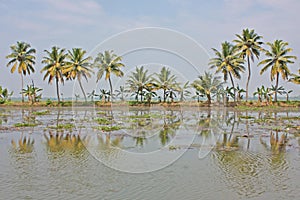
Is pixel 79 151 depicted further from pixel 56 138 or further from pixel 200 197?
pixel 200 197

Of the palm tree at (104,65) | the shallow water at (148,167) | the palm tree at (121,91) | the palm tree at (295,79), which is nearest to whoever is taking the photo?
the shallow water at (148,167)

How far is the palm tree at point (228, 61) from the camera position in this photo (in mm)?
42781

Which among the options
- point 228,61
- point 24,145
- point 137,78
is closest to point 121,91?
point 24,145

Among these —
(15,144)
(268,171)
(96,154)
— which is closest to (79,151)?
(96,154)

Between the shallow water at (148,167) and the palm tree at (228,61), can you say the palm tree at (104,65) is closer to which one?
the shallow water at (148,167)

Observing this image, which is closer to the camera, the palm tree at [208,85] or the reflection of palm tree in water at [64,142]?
the reflection of palm tree in water at [64,142]

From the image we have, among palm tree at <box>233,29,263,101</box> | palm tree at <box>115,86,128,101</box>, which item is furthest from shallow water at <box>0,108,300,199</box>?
palm tree at <box>233,29,263,101</box>

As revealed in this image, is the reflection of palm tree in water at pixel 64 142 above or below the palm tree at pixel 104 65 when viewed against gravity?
below

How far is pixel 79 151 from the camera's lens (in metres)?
11.7

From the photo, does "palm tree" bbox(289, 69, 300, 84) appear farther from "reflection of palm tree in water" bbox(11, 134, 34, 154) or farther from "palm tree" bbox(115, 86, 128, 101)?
"reflection of palm tree in water" bbox(11, 134, 34, 154)

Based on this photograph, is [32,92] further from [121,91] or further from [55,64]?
[121,91]

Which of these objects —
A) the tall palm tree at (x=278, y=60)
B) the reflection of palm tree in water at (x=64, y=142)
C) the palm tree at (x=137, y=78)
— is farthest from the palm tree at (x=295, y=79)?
the reflection of palm tree in water at (x=64, y=142)

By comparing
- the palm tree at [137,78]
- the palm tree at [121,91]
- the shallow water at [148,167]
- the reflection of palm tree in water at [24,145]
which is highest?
the palm tree at [137,78]

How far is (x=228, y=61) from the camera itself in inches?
1698
